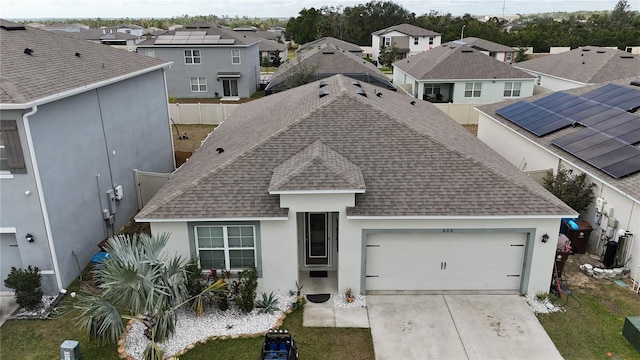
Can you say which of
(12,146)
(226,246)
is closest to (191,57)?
(12,146)

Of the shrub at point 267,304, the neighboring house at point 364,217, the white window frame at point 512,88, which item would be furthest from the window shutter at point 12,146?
the white window frame at point 512,88

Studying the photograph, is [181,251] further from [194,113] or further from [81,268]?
[194,113]

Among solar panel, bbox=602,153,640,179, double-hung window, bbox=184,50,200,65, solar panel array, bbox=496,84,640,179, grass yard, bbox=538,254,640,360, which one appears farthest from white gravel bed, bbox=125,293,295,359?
double-hung window, bbox=184,50,200,65

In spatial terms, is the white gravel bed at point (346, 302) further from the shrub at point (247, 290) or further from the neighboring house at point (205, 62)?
the neighboring house at point (205, 62)

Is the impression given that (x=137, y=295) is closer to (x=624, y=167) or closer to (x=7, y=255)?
(x=7, y=255)

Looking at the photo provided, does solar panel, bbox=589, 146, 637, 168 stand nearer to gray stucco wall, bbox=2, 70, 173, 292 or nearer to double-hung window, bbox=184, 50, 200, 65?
gray stucco wall, bbox=2, 70, 173, 292

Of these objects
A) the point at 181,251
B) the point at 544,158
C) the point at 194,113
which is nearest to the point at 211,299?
the point at 181,251

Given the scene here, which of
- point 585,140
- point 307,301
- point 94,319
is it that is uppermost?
point 585,140
